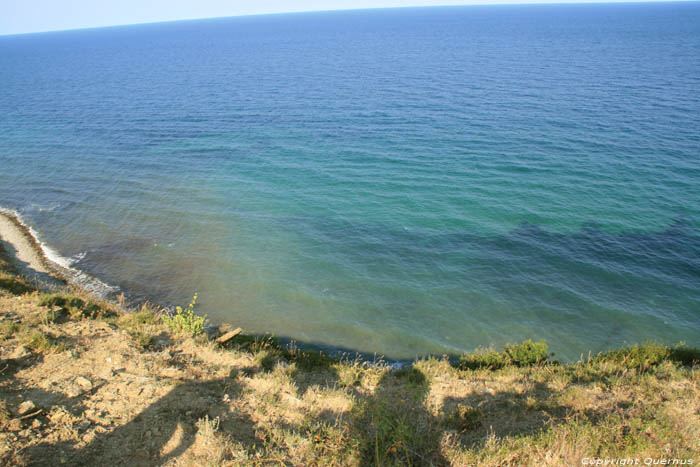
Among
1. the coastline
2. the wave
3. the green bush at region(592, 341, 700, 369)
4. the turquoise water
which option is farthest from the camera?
the coastline

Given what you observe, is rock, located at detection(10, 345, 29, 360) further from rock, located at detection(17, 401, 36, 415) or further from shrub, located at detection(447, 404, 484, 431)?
shrub, located at detection(447, 404, 484, 431)

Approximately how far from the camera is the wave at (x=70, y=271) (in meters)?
22.9

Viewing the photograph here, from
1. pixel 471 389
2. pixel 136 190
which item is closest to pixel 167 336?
pixel 471 389

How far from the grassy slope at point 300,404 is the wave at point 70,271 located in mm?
8273

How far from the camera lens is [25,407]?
344 inches

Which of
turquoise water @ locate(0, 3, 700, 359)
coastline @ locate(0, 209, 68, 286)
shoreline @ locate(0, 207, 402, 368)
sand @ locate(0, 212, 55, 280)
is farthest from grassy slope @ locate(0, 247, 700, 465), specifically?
sand @ locate(0, 212, 55, 280)

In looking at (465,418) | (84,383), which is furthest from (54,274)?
(465,418)

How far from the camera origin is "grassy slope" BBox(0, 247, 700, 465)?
782 cm

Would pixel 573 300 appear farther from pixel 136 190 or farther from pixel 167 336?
pixel 136 190

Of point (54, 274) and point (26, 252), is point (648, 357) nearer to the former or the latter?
point (54, 274)

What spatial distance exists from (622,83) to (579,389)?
6361 cm

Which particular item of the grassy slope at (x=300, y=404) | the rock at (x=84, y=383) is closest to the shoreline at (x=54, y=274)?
the grassy slope at (x=300, y=404)

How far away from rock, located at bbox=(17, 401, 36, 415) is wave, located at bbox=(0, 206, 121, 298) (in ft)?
49.1

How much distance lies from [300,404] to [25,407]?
6.07 metres
